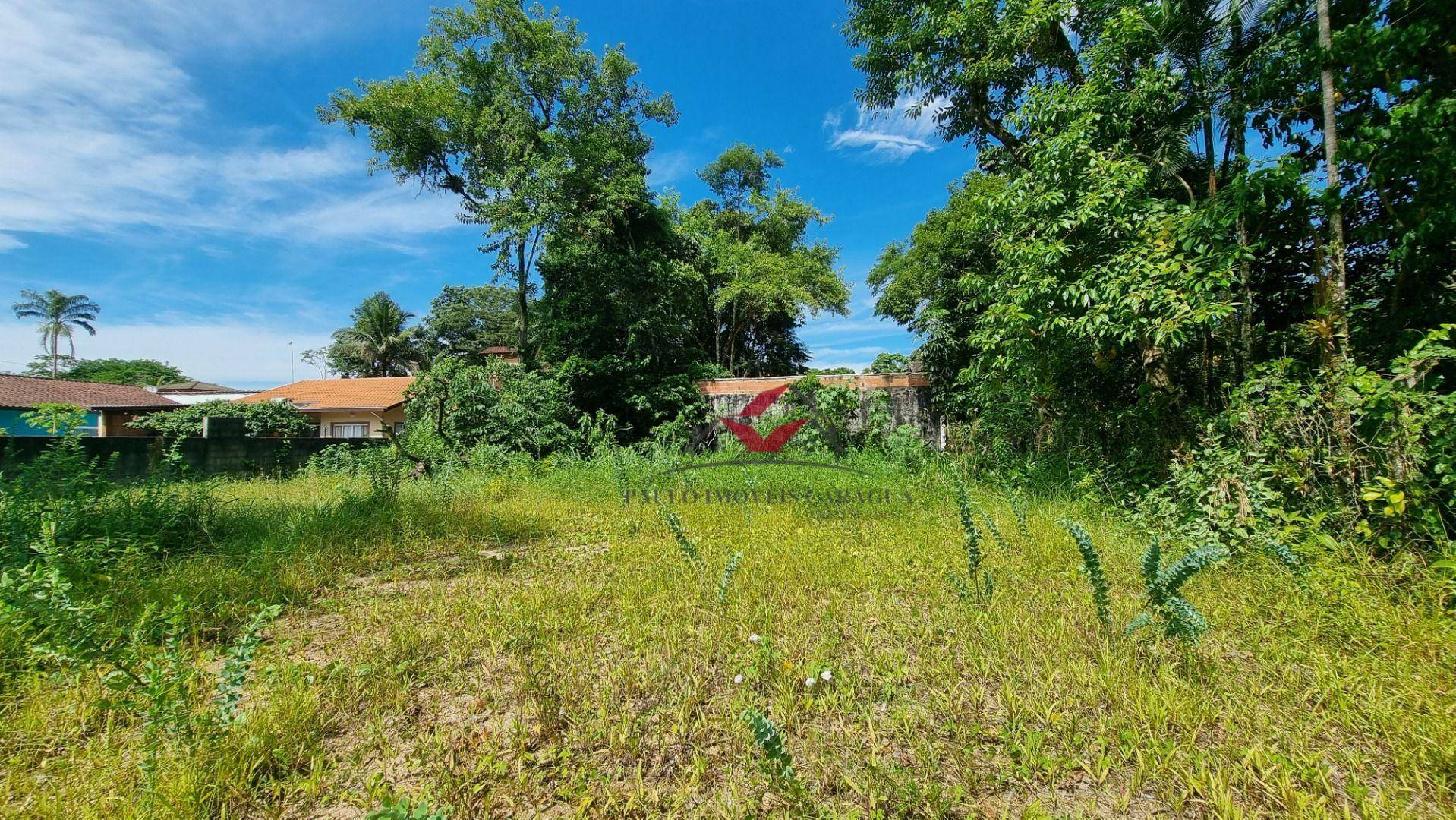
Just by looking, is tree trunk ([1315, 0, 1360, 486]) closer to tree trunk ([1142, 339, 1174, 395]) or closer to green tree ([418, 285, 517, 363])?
tree trunk ([1142, 339, 1174, 395])

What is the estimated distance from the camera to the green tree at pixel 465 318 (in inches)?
1072

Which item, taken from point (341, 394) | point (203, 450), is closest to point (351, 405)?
point (341, 394)

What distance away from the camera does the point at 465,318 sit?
2727cm

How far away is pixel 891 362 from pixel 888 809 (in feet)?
23.8

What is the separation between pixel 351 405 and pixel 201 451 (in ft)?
39.4

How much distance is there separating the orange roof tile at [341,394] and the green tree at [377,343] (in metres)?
3.72

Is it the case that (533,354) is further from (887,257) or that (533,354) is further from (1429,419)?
(1429,419)

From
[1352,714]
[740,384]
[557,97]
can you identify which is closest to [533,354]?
[740,384]

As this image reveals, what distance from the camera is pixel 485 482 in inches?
243

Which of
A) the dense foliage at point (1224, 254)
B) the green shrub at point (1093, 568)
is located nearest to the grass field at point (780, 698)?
the green shrub at point (1093, 568)

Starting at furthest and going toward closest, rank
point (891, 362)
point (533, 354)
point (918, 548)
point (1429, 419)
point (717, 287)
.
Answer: point (717, 287) → point (533, 354) → point (891, 362) → point (918, 548) → point (1429, 419)

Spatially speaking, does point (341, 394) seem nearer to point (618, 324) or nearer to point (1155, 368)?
point (618, 324)

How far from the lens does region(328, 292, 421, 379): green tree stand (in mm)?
25453

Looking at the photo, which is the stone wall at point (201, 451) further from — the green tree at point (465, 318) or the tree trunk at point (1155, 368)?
the green tree at point (465, 318)
